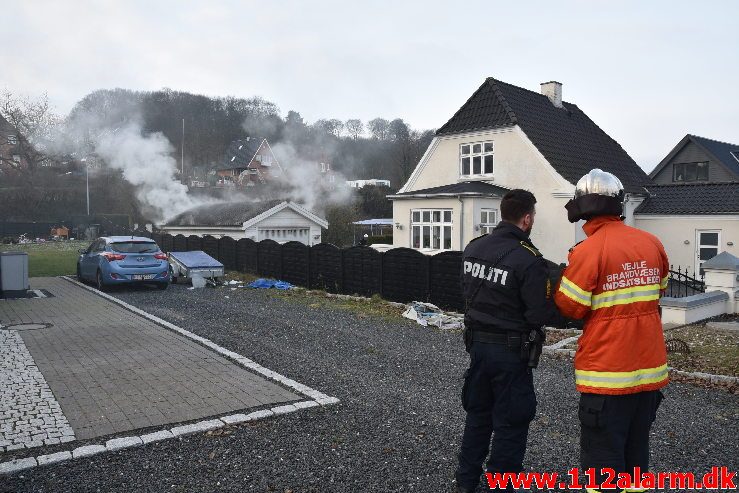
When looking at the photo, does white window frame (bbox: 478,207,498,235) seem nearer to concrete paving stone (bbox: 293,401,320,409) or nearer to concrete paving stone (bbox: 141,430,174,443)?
concrete paving stone (bbox: 293,401,320,409)

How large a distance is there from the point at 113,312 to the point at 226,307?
7.61ft

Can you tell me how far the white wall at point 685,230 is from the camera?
1986cm

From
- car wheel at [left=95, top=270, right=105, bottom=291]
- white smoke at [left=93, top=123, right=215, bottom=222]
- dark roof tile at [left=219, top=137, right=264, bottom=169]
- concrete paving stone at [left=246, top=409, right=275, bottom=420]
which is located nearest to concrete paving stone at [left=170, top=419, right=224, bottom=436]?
concrete paving stone at [left=246, top=409, right=275, bottom=420]

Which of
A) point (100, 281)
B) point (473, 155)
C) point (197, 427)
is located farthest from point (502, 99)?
point (197, 427)

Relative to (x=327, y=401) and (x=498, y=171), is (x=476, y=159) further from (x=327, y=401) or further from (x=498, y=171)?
(x=327, y=401)

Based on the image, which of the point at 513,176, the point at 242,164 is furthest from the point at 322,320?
the point at 242,164

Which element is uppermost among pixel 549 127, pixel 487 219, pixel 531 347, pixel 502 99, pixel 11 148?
pixel 11 148

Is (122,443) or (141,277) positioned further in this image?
(141,277)

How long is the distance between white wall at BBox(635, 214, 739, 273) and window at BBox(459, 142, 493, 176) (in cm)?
648

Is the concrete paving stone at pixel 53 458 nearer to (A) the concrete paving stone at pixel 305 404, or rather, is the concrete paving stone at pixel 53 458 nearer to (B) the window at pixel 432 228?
(A) the concrete paving stone at pixel 305 404

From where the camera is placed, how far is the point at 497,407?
3.55m

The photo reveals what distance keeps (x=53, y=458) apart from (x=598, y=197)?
4.39 metres

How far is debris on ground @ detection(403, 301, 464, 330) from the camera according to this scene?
1044cm

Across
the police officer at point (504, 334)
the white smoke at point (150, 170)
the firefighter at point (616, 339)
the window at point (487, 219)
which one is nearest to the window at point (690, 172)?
the window at point (487, 219)
